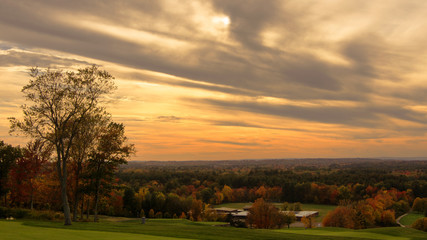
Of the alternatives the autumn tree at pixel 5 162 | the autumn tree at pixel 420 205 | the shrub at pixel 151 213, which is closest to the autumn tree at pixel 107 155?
the autumn tree at pixel 5 162

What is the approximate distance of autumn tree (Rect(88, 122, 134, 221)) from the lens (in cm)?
3900

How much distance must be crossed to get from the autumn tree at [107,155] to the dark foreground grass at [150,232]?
355 inches

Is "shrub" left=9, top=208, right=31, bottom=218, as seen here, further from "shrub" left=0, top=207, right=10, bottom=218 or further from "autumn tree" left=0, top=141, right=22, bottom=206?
"autumn tree" left=0, top=141, right=22, bottom=206

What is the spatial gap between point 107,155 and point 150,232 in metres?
17.8

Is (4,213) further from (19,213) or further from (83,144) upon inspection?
(83,144)

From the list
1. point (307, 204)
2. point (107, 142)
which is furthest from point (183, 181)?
point (107, 142)

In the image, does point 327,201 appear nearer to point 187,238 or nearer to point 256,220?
point 256,220

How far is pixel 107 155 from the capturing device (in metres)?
39.5

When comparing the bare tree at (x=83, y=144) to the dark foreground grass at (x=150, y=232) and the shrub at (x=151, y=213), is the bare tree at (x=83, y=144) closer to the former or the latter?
the dark foreground grass at (x=150, y=232)

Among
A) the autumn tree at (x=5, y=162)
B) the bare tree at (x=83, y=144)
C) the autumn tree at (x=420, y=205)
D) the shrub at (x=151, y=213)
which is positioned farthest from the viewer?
the autumn tree at (x=420, y=205)

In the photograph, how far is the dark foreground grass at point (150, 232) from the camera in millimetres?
20203

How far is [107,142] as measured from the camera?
128 feet

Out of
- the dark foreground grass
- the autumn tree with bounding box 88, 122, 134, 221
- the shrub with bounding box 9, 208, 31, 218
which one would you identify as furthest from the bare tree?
the dark foreground grass

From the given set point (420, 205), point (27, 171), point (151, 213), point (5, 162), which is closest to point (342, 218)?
point (151, 213)
